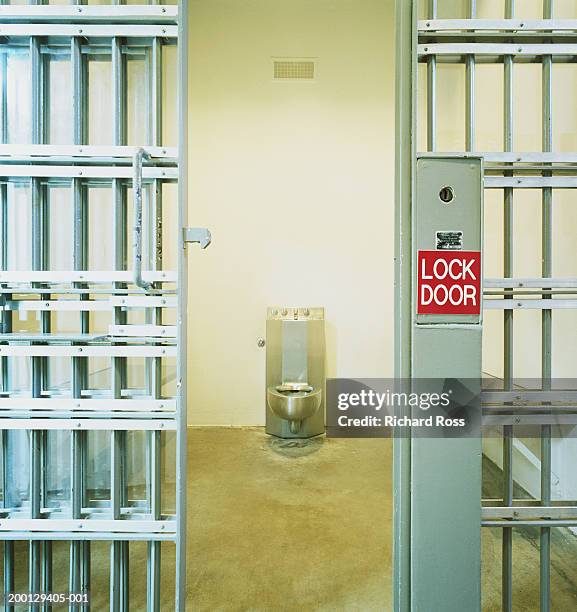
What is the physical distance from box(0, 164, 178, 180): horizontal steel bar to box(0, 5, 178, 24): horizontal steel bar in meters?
0.49

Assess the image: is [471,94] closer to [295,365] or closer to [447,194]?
[447,194]

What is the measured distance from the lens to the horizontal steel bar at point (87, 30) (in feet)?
4.90

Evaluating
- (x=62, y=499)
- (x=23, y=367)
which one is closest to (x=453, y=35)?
(x=23, y=367)

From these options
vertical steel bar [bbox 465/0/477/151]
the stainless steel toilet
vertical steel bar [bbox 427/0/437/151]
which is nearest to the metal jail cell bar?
vertical steel bar [bbox 427/0/437/151]

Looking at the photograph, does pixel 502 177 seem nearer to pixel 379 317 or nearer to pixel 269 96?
pixel 379 317

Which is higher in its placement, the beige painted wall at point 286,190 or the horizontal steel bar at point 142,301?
the beige painted wall at point 286,190

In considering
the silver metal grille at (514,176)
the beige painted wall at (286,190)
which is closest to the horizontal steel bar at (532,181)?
the silver metal grille at (514,176)

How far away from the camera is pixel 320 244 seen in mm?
4082

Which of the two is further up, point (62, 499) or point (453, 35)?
point (453, 35)

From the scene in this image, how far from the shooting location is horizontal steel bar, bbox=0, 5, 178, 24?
1.48 meters

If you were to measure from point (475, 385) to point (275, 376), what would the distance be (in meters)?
2.52

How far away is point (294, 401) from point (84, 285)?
7.32ft

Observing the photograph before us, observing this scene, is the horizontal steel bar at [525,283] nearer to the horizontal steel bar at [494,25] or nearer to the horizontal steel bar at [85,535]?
the horizontal steel bar at [494,25]

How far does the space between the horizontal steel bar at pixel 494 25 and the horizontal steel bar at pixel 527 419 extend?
4.30 feet
